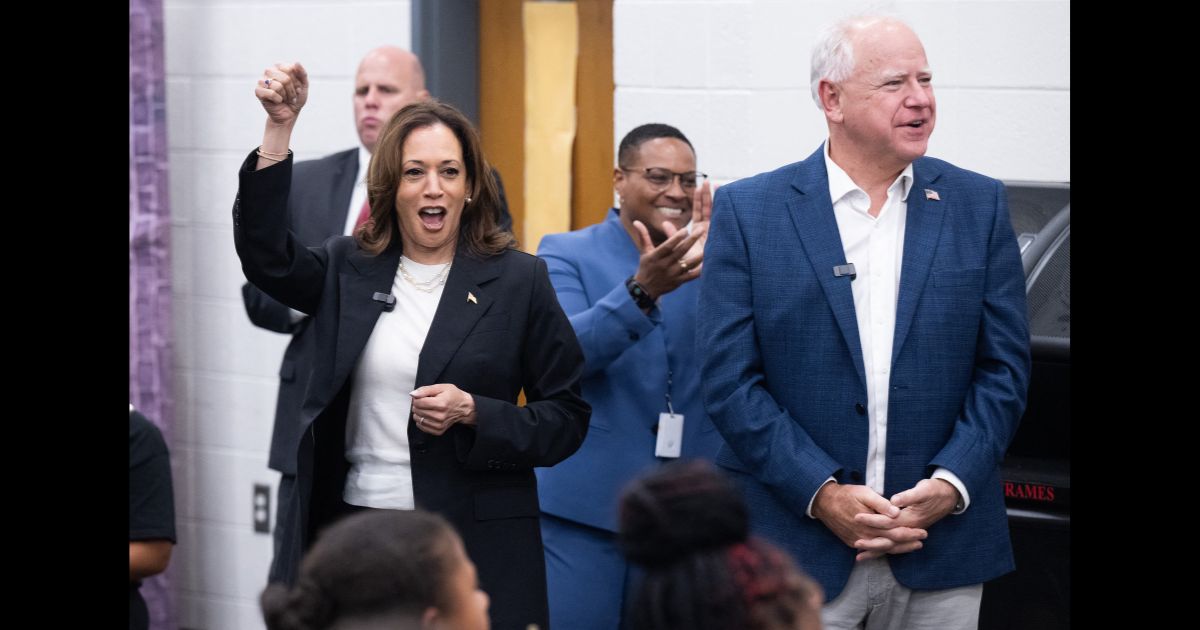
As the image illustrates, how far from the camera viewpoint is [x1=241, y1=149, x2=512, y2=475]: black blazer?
426cm

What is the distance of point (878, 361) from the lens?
2984mm

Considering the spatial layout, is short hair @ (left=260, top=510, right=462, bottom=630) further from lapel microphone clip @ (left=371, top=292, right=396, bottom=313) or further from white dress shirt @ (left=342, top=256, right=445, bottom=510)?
lapel microphone clip @ (left=371, top=292, right=396, bottom=313)

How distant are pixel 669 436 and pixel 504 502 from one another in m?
0.62

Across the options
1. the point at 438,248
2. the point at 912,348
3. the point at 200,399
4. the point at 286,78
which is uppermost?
the point at 286,78

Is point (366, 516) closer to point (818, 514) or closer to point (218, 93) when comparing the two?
point (818, 514)

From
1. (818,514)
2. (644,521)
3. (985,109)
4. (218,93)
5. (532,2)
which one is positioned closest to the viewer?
(644,521)

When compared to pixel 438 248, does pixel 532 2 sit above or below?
above

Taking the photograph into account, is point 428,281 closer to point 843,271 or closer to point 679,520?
point 843,271

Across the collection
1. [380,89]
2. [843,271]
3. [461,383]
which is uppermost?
[380,89]

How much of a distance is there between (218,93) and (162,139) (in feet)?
0.92

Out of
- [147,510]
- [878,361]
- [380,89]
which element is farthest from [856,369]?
[380,89]

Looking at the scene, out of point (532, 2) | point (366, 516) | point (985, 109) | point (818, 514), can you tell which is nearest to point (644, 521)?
point (366, 516)

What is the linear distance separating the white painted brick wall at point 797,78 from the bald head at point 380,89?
72cm

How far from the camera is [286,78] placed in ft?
A: 10.1
